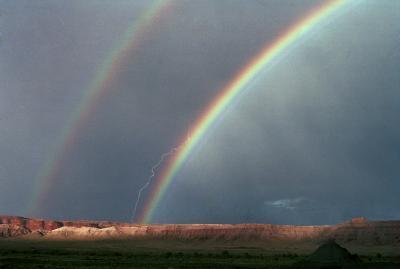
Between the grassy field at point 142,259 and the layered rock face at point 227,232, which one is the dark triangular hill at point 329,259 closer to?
the grassy field at point 142,259

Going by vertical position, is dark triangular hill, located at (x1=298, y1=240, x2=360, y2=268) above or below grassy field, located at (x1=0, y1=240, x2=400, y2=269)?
below

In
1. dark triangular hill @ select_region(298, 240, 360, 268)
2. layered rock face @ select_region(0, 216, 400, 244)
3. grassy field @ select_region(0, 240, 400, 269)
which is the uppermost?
layered rock face @ select_region(0, 216, 400, 244)

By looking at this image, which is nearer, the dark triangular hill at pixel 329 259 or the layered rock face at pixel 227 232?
the dark triangular hill at pixel 329 259

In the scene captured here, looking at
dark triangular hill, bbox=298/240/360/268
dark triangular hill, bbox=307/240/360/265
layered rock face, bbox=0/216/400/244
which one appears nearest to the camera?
dark triangular hill, bbox=298/240/360/268

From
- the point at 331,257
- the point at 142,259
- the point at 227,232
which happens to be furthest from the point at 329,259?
the point at 227,232

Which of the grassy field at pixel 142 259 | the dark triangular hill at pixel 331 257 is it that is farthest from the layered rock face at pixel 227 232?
the dark triangular hill at pixel 331 257

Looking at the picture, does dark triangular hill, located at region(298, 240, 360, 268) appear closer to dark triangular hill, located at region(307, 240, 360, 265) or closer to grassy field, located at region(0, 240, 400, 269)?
dark triangular hill, located at region(307, 240, 360, 265)

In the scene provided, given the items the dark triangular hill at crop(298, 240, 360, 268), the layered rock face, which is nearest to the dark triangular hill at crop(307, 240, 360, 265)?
the dark triangular hill at crop(298, 240, 360, 268)

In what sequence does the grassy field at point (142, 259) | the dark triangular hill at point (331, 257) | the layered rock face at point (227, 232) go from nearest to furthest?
the dark triangular hill at point (331, 257) < the grassy field at point (142, 259) < the layered rock face at point (227, 232)

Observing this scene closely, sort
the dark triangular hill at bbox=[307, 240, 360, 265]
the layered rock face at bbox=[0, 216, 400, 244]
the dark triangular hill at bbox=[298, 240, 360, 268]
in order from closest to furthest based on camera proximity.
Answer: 1. the dark triangular hill at bbox=[298, 240, 360, 268]
2. the dark triangular hill at bbox=[307, 240, 360, 265]
3. the layered rock face at bbox=[0, 216, 400, 244]

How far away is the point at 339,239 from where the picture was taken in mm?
165625

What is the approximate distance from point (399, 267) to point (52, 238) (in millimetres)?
145030

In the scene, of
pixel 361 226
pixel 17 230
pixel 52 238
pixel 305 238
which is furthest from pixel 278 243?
pixel 17 230

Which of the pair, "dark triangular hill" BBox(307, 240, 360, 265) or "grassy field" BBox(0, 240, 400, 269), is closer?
"dark triangular hill" BBox(307, 240, 360, 265)
